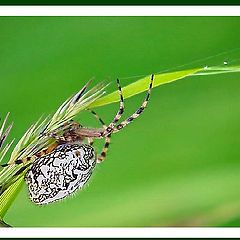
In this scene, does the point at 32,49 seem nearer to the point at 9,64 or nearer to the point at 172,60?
the point at 9,64

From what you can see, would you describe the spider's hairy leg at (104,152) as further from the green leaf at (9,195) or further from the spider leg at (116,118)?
the green leaf at (9,195)

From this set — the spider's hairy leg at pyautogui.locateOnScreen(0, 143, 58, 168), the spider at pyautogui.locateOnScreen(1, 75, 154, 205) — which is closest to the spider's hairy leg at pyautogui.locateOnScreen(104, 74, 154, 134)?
the spider at pyautogui.locateOnScreen(1, 75, 154, 205)

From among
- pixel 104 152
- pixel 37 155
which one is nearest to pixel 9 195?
pixel 37 155

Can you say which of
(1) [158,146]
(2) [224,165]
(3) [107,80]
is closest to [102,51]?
(3) [107,80]

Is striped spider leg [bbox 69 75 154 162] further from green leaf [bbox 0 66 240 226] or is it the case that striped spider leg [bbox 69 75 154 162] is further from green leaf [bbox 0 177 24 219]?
green leaf [bbox 0 177 24 219]

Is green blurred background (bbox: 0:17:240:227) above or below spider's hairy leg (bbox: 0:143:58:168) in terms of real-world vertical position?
above
